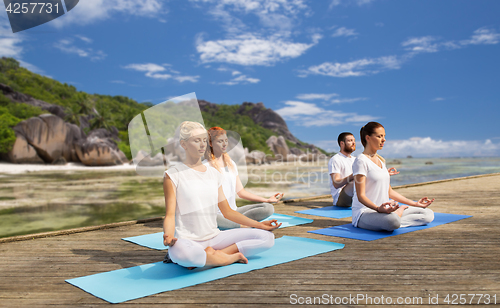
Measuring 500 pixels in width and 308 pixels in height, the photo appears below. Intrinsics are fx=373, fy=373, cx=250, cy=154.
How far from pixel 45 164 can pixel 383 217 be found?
41826 millimetres

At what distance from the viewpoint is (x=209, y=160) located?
455cm

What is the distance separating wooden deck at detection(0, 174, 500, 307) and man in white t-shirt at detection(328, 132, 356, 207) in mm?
1857

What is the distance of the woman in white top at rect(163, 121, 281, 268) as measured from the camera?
2971 millimetres

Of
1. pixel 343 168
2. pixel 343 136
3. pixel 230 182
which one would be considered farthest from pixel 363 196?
pixel 343 136

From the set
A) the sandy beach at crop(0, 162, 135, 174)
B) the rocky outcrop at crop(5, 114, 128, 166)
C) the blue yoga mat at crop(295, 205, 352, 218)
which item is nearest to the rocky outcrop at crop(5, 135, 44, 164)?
the rocky outcrop at crop(5, 114, 128, 166)

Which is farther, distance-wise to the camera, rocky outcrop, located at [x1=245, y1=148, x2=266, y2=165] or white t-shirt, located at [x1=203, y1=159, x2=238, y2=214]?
rocky outcrop, located at [x1=245, y1=148, x2=266, y2=165]

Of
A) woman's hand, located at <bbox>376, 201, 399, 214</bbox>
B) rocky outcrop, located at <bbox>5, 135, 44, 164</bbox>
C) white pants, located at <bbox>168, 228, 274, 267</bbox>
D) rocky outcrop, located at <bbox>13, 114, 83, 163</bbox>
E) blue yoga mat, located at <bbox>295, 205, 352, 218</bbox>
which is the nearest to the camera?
white pants, located at <bbox>168, 228, 274, 267</bbox>

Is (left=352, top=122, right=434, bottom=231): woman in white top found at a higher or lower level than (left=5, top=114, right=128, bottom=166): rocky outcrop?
lower

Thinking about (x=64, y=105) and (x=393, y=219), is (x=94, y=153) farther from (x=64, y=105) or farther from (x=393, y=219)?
(x=393, y=219)

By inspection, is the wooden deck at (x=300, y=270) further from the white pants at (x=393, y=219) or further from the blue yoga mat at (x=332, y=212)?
the blue yoga mat at (x=332, y=212)

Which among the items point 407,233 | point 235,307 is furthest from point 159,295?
point 407,233

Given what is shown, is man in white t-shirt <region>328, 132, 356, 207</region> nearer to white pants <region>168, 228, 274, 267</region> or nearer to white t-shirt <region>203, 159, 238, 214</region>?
white t-shirt <region>203, 159, 238, 214</region>

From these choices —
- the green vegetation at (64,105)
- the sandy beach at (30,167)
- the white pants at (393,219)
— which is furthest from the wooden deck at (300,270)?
the green vegetation at (64,105)

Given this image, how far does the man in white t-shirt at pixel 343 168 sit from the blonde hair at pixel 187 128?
4.11 metres
